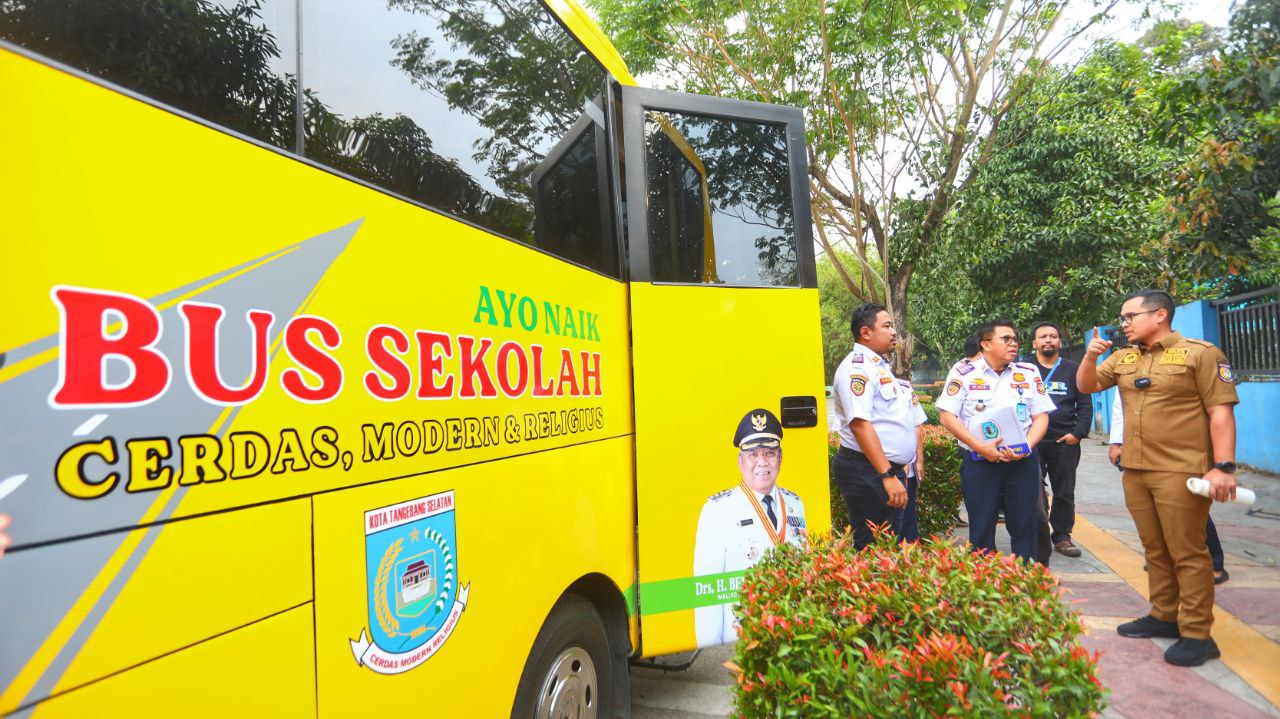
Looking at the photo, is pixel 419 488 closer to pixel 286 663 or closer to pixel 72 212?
pixel 286 663

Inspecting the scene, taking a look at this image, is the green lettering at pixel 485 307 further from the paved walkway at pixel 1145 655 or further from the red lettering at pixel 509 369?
the paved walkway at pixel 1145 655

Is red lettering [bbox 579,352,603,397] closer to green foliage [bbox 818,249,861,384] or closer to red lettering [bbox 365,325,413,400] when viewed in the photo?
red lettering [bbox 365,325,413,400]

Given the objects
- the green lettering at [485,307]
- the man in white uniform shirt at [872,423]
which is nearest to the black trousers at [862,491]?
the man in white uniform shirt at [872,423]

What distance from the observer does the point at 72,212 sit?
1.03m

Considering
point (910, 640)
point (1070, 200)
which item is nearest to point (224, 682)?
point (910, 640)

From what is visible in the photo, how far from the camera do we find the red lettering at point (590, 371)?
8.48 feet

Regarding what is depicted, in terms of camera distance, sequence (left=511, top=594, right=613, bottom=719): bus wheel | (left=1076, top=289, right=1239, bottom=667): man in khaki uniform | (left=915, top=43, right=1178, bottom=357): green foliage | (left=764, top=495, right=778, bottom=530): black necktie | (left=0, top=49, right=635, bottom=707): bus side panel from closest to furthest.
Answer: (left=0, top=49, right=635, bottom=707): bus side panel
(left=511, top=594, right=613, bottom=719): bus wheel
(left=764, top=495, right=778, bottom=530): black necktie
(left=1076, top=289, right=1239, bottom=667): man in khaki uniform
(left=915, top=43, right=1178, bottom=357): green foliage

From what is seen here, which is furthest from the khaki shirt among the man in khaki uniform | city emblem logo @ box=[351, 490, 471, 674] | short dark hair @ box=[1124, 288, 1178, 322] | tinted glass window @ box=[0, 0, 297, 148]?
tinted glass window @ box=[0, 0, 297, 148]

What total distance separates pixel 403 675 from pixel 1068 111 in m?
15.2

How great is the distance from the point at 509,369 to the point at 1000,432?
11.2ft

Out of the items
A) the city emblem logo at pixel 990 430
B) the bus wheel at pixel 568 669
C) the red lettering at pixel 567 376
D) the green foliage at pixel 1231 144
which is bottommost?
the bus wheel at pixel 568 669

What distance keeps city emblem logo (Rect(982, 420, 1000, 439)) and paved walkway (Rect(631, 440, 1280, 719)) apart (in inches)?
39.9

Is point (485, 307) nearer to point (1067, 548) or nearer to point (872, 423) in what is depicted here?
point (872, 423)

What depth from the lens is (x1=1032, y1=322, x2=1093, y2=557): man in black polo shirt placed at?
18.5 ft
